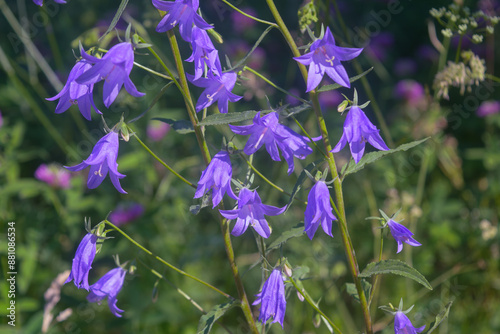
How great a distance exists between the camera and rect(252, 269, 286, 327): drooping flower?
4.88ft

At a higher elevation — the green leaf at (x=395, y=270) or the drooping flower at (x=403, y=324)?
the green leaf at (x=395, y=270)

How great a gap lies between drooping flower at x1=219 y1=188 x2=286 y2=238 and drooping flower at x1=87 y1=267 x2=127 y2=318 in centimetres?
50

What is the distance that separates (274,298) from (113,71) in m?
0.80

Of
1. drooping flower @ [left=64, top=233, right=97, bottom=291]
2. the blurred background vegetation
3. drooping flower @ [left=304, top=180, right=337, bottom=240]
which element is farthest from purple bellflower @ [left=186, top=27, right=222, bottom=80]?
the blurred background vegetation

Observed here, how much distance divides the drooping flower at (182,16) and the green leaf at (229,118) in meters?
0.23

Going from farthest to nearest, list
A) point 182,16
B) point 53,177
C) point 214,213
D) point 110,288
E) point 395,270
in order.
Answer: point 53,177 < point 214,213 < point 110,288 < point 395,270 < point 182,16

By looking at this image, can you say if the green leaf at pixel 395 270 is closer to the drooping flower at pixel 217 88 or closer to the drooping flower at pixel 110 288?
the drooping flower at pixel 217 88

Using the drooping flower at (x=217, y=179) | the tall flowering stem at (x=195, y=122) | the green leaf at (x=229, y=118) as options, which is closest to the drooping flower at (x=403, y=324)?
the tall flowering stem at (x=195, y=122)

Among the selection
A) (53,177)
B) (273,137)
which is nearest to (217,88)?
(273,137)

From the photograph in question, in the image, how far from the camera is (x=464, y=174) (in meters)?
3.80

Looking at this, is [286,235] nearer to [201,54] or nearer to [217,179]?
[217,179]

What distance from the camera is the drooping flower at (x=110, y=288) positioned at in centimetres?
166

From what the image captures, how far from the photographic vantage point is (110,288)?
1678mm

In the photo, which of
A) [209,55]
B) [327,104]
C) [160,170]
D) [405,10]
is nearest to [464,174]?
[327,104]
